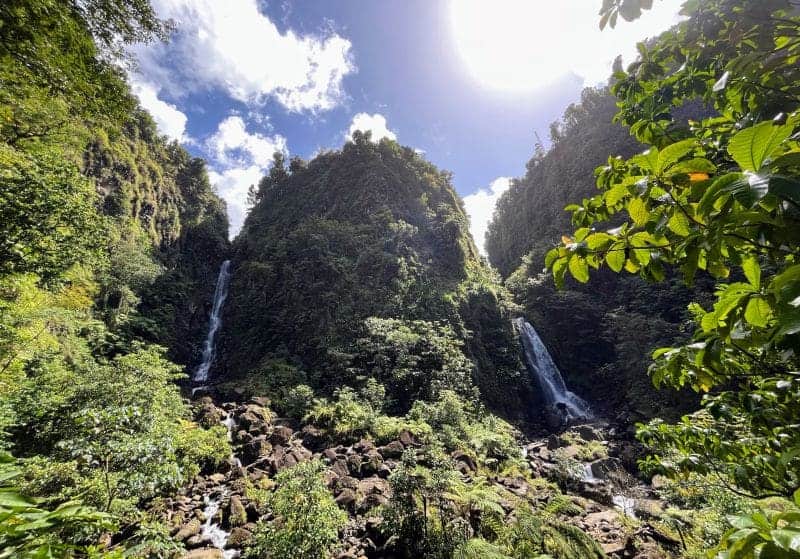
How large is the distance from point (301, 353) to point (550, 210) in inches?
1193

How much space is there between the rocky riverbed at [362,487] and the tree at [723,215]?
5.24 meters

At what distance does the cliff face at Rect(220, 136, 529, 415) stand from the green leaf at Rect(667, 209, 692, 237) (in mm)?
13219

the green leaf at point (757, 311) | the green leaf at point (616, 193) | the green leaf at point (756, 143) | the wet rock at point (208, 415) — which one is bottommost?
the wet rock at point (208, 415)

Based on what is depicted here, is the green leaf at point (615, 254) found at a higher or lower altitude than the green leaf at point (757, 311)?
higher

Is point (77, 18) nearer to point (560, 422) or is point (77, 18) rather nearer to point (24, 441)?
point (24, 441)

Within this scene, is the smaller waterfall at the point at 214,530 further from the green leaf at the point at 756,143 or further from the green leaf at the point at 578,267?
the green leaf at the point at 756,143

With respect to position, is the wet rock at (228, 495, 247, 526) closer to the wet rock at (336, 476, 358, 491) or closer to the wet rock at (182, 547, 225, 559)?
the wet rock at (182, 547, 225, 559)

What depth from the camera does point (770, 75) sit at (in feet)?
4.88

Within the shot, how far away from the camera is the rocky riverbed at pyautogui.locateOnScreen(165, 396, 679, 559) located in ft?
19.2

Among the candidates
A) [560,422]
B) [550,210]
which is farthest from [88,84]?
[550,210]

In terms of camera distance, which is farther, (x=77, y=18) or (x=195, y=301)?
(x=195, y=301)

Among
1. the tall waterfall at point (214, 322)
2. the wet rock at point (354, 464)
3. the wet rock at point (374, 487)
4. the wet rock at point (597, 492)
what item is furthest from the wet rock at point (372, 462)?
the tall waterfall at point (214, 322)

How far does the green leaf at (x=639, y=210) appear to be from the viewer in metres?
1.04

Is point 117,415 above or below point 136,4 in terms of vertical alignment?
below
